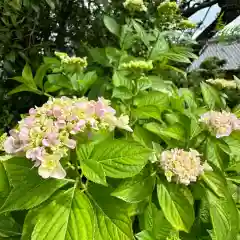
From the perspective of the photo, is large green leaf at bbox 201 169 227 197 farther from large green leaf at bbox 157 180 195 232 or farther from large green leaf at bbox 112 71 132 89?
large green leaf at bbox 112 71 132 89

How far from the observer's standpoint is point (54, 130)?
0.67 m

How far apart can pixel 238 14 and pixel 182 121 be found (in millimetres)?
1698

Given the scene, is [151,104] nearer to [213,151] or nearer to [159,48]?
[213,151]

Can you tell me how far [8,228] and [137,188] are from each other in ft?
0.78

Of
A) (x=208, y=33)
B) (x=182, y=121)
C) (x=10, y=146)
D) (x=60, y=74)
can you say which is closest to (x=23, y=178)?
(x=10, y=146)

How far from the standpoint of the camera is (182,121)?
3.07ft

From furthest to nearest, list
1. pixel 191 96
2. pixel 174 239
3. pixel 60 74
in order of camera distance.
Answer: pixel 60 74, pixel 191 96, pixel 174 239

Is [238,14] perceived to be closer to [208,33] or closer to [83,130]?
[208,33]

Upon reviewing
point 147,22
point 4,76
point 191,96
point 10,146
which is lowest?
point 4,76

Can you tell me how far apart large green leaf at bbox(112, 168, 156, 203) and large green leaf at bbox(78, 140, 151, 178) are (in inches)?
1.6

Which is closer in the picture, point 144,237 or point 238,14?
point 144,237

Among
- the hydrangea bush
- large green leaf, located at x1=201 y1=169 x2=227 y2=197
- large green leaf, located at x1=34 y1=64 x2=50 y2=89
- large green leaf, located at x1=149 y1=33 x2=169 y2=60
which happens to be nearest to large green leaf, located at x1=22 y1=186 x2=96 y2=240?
the hydrangea bush

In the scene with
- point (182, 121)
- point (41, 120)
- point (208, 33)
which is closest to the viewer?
point (41, 120)

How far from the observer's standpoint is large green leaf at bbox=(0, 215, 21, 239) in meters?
0.80
